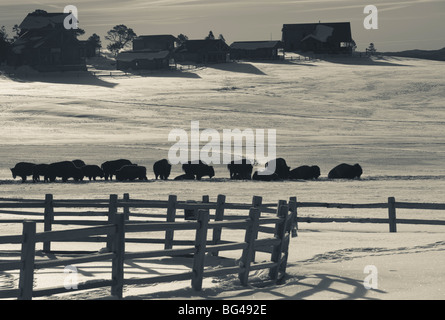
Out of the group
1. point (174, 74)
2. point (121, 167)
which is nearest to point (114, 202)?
point (121, 167)

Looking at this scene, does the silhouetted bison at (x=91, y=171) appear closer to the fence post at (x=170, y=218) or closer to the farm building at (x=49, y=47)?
the fence post at (x=170, y=218)

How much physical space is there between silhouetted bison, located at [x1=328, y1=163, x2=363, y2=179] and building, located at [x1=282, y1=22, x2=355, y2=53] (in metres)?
81.5

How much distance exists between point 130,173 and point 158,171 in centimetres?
164

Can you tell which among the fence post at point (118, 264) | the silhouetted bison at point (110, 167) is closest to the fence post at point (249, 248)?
the fence post at point (118, 264)

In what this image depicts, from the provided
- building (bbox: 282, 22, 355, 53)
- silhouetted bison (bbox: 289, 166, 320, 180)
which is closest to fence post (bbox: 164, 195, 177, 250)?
silhouetted bison (bbox: 289, 166, 320, 180)

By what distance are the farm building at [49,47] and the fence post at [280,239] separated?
81.7 meters

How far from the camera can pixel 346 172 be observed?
3372 centimetres

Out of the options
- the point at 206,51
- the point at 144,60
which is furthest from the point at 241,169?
the point at 206,51

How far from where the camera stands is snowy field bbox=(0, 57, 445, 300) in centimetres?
1170

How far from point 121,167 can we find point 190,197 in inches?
301

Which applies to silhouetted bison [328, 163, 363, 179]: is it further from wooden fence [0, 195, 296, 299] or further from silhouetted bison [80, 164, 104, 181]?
wooden fence [0, 195, 296, 299]

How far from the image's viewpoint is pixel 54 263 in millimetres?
9312

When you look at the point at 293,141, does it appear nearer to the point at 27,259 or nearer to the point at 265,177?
the point at 265,177

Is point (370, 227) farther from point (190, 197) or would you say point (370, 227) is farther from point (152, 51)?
point (152, 51)
